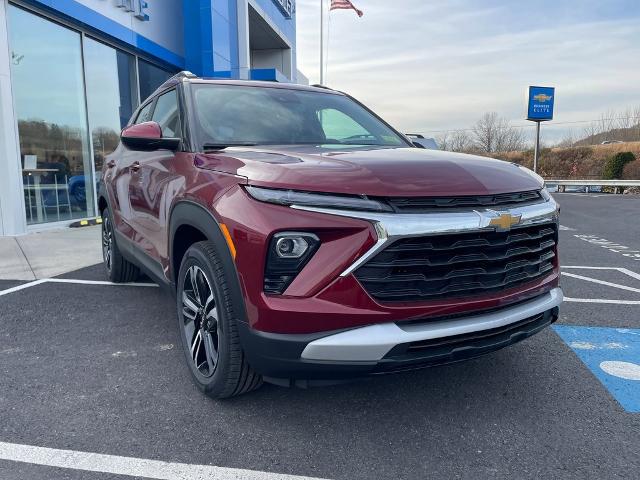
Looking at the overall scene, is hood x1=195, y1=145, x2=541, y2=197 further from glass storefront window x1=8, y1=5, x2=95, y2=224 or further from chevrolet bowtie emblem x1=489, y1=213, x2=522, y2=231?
glass storefront window x1=8, y1=5, x2=95, y2=224

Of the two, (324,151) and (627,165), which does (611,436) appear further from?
(627,165)

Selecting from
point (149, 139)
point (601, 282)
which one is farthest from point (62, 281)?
point (601, 282)

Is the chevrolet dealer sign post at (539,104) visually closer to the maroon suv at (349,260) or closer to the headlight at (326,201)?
the maroon suv at (349,260)

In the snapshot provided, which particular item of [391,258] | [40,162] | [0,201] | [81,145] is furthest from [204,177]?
[81,145]

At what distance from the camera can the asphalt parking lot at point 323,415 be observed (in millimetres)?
2115

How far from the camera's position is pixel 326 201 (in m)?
2.05

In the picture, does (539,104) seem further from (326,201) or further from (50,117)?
(326,201)

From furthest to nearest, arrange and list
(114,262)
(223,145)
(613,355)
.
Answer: (114,262)
(613,355)
(223,145)

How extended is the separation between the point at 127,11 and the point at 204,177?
10.7m

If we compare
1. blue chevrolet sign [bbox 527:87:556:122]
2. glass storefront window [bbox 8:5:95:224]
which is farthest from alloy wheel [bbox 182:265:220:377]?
blue chevrolet sign [bbox 527:87:556:122]

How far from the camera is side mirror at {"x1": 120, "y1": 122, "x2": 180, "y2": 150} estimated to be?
2.90 m

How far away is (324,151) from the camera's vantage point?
8.80 ft

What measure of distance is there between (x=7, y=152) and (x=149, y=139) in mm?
6816

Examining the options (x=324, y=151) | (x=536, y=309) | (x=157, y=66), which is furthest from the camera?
(x=157, y=66)
